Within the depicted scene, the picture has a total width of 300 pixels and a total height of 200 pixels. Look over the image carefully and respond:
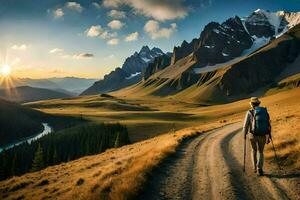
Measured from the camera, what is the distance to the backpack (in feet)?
54.9

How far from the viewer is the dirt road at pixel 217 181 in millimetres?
13977

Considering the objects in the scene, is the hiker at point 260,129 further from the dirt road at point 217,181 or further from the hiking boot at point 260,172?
the dirt road at point 217,181

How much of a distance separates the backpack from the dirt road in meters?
2.16

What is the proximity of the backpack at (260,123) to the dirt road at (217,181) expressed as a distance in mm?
2164

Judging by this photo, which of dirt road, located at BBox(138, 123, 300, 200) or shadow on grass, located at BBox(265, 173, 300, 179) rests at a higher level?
shadow on grass, located at BBox(265, 173, 300, 179)

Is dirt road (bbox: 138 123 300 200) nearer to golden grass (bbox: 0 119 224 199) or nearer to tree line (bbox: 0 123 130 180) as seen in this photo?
golden grass (bbox: 0 119 224 199)

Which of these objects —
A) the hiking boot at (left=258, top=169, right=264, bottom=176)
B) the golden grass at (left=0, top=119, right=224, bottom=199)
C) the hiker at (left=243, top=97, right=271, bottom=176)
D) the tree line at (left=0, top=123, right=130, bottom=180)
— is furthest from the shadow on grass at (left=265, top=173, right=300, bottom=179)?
the tree line at (left=0, top=123, right=130, bottom=180)

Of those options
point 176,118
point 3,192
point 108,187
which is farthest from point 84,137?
point 108,187

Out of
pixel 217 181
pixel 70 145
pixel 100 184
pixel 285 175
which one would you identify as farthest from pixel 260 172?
pixel 70 145

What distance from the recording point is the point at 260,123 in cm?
1673

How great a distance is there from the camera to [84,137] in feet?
462

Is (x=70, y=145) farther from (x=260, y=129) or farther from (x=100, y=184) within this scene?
(x=260, y=129)

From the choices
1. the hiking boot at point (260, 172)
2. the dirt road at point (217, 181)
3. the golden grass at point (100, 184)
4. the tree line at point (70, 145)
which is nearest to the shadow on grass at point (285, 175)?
the dirt road at point (217, 181)

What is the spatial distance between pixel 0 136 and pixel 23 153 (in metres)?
72.6
